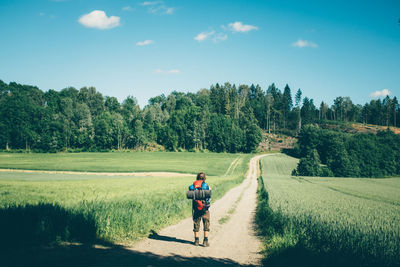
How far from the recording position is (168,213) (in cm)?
1230

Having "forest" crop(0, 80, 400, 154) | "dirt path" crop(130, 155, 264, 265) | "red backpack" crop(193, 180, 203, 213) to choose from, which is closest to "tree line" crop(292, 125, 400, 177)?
"forest" crop(0, 80, 400, 154)

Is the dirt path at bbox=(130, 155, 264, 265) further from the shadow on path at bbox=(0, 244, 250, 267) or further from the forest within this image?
the forest

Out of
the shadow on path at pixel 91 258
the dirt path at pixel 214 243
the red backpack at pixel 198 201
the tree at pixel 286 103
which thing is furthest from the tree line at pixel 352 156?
the tree at pixel 286 103

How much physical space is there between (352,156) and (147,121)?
87722 millimetres

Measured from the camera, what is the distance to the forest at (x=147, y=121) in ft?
292

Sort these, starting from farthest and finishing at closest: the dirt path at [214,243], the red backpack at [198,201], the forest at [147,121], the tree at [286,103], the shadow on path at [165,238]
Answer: the tree at [286,103], the forest at [147,121], the shadow on path at [165,238], the red backpack at [198,201], the dirt path at [214,243]

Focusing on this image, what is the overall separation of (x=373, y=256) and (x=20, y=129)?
11024 centimetres

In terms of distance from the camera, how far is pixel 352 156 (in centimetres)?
6575

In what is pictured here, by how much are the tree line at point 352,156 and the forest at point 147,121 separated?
35404 mm

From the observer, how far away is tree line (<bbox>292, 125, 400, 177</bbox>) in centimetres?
5919

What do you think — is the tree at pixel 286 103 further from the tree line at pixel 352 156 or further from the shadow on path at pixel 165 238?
the shadow on path at pixel 165 238

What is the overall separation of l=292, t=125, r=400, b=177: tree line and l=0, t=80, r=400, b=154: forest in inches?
1394

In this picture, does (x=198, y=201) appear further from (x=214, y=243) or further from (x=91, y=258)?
(x=91, y=258)

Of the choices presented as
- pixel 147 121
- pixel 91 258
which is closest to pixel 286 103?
pixel 147 121
